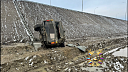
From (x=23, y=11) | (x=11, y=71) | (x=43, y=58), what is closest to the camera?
(x=11, y=71)

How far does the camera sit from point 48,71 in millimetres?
4863

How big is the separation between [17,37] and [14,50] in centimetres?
385

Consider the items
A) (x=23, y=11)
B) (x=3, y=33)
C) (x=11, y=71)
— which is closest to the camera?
(x=11, y=71)

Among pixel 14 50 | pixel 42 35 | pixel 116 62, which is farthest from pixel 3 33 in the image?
pixel 116 62

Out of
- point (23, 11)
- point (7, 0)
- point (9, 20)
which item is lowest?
point (9, 20)

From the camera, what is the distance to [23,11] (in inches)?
673

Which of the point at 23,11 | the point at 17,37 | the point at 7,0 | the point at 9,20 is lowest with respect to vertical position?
the point at 17,37

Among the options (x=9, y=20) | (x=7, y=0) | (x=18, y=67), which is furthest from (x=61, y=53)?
(x=7, y=0)

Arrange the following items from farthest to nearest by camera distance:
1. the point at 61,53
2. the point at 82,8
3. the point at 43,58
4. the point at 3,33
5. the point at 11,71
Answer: the point at 82,8
the point at 3,33
the point at 61,53
the point at 43,58
the point at 11,71

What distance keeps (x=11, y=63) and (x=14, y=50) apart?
10.3 ft

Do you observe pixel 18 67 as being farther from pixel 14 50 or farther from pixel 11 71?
pixel 14 50

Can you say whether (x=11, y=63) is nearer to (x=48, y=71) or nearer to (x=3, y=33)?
(x=48, y=71)

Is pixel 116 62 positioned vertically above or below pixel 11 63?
below

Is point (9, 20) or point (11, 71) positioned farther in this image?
point (9, 20)
